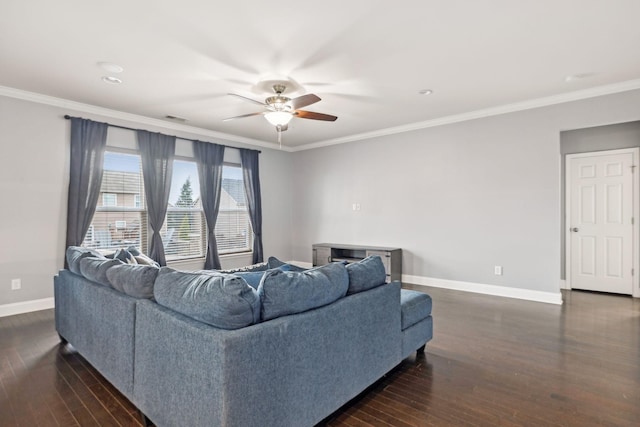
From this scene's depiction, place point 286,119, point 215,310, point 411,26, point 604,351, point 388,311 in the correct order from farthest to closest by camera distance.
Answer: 1. point 286,119
2. point 604,351
3. point 411,26
4. point 388,311
5. point 215,310

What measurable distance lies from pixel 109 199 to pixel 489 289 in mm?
5564

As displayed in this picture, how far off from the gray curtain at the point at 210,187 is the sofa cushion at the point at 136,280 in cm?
362

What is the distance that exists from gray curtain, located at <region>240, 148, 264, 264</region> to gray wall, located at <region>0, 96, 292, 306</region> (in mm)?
2524

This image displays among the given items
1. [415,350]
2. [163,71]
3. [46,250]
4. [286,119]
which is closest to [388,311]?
[415,350]

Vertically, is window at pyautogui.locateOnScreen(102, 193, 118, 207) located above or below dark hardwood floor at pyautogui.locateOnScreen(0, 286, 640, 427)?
above

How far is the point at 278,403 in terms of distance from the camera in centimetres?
160

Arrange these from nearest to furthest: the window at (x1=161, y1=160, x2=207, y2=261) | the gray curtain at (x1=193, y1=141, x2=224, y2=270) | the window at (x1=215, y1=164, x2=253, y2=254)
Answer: the window at (x1=161, y1=160, x2=207, y2=261), the gray curtain at (x1=193, y1=141, x2=224, y2=270), the window at (x1=215, y1=164, x2=253, y2=254)

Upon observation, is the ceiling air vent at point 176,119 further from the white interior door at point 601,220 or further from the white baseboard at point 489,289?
the white interior door at point 601,220

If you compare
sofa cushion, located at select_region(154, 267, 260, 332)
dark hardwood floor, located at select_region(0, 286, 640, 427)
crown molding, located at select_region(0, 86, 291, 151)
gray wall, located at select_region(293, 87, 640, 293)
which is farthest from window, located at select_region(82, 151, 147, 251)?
sofa cushion, located at select_region(154, 267, 260, 332)

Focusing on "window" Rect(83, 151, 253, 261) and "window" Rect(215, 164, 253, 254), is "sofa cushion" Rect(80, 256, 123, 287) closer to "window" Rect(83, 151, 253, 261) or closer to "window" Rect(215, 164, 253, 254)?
"window" Rect(83, 151, 253, 261)

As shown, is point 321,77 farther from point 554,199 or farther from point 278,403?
point 554,199

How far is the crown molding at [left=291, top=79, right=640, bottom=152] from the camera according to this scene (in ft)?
13.0

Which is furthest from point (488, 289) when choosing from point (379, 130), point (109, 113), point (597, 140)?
point (109, 113)

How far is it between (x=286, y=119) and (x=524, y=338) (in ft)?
10.6
